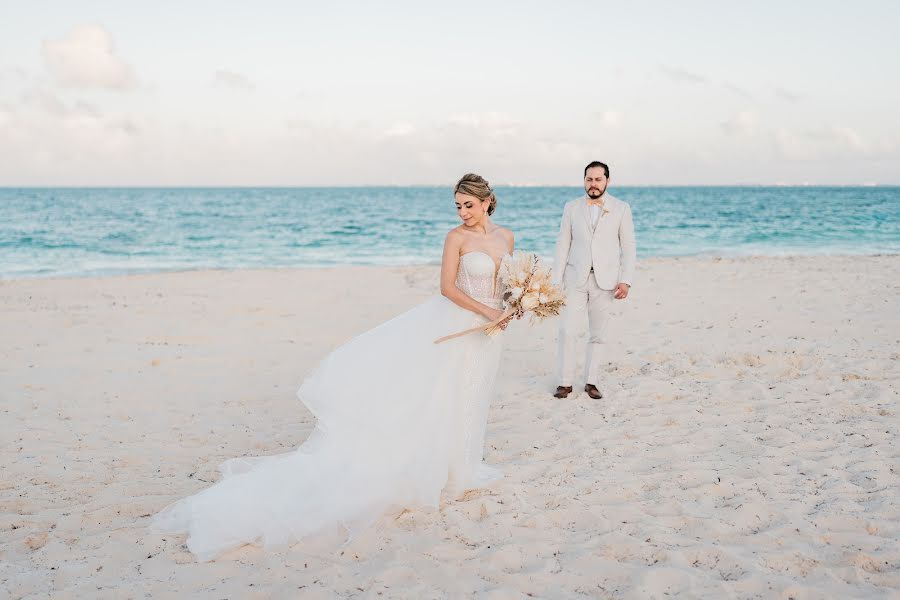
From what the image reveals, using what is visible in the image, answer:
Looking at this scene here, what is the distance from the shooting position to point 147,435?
5.93m

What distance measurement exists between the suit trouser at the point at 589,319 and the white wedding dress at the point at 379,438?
2209mm

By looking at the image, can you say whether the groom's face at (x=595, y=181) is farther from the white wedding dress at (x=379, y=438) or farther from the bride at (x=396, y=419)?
the white wedding dress at (x=379, y=438)

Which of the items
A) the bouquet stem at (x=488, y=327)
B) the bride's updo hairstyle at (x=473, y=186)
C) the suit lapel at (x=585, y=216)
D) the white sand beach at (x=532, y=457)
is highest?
the bride's updo hairstyle at (x=473, y=186)

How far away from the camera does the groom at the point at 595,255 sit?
257 inches

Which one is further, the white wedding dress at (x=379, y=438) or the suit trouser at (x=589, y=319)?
the suit trouser at (x=589, y=319)

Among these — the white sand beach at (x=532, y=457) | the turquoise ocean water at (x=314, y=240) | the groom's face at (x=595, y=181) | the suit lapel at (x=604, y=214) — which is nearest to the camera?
the white sand beach at (x=532, y=457)

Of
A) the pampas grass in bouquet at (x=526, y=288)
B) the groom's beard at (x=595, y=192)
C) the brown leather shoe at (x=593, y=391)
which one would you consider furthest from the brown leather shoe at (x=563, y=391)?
the pampas grass in bouquet at (x=526, y=288)

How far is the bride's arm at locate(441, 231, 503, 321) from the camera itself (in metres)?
4.43

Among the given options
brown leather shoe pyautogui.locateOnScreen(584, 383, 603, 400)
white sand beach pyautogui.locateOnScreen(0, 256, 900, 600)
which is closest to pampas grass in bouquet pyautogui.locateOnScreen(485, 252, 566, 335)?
white sand beach pyautogui.locateOnScreen(0, 256, 900, 600)

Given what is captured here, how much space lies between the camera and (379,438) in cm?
433

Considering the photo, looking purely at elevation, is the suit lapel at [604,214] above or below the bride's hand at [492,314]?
above

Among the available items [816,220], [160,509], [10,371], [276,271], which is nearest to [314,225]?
[276,271]

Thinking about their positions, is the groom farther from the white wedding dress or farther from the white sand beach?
the white wedding dress

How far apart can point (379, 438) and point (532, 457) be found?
1508mm
